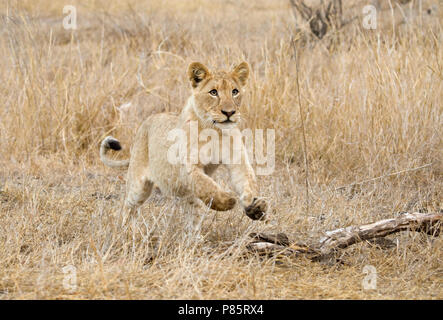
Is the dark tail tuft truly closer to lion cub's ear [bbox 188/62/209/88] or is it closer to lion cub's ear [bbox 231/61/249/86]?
lion cub's ear [bbox 188/62/209/88]

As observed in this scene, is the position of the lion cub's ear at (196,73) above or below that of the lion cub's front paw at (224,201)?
above

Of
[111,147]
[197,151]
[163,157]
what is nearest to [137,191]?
[163,157]

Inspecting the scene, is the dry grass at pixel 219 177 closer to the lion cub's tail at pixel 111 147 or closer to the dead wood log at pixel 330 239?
the dead wood log at pixel 330 239

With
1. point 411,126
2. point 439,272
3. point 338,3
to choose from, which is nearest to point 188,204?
point 439,272

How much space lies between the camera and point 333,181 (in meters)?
4.83

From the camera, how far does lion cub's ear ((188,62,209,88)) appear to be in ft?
12.1

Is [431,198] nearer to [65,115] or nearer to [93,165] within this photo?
[93,165]

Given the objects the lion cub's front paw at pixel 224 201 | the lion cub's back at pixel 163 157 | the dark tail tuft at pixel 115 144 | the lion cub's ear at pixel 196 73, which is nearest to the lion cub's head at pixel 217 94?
the lion cub's ear at pixel 196 73

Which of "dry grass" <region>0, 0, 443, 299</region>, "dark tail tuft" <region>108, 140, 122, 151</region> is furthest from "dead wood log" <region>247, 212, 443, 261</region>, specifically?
"dark tail tuft" <region>108, 140, 122, 151</region>

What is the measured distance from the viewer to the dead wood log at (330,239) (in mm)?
3162

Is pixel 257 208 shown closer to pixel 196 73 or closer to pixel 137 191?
pixel 196 73

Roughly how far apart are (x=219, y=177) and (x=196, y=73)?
56.8 inches

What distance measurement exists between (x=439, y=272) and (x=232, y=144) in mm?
1314

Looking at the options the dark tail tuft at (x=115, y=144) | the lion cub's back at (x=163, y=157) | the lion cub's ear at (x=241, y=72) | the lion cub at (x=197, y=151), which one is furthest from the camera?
the dark tail tuft at (x=115, y=144)
